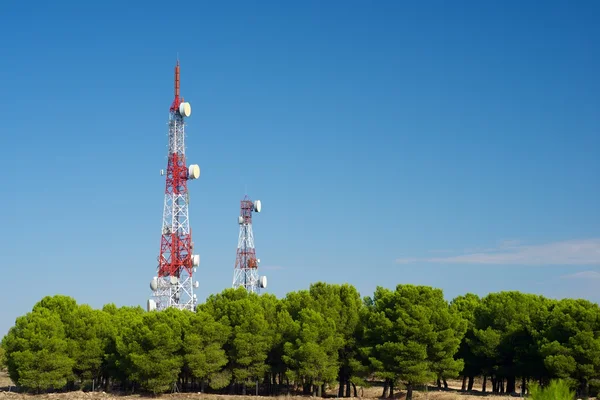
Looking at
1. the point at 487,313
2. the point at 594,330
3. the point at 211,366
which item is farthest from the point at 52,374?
the point at 594,330

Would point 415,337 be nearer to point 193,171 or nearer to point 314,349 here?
point 314,349

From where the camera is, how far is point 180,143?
103 meters

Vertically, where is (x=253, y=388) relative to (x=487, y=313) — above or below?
below

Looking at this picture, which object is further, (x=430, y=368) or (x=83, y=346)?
(x=83, y=346)

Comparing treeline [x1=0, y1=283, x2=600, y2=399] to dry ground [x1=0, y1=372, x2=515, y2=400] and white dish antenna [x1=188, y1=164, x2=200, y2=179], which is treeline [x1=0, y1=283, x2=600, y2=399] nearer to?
dry ground [x1=0, y1=372, x2=515, y2=400]

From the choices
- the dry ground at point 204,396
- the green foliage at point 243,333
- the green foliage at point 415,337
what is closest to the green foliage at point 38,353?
the dry ground at point 204,396

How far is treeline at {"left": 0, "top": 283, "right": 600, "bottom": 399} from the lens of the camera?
6988 centimetres

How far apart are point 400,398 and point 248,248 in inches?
1816

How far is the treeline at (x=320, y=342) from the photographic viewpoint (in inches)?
2751

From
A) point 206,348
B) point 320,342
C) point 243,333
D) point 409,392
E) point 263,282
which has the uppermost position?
point 263,282

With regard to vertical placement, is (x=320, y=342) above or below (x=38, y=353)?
above

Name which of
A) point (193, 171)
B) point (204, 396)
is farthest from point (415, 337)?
point (193, 171)

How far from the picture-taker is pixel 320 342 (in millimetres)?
75438

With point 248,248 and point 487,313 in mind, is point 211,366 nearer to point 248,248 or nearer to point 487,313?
point 487,313
